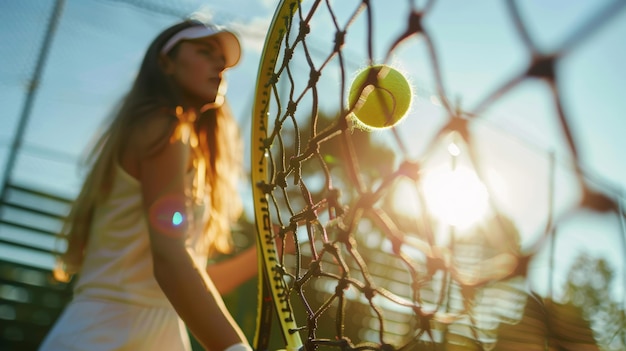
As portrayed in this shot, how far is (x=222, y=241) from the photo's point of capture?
60.3 inches

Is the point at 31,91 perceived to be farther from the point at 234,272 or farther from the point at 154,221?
the point at 154,221

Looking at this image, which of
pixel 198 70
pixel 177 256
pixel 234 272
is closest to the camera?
pixel 177 256

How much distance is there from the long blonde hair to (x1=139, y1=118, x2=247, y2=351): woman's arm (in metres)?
0.04

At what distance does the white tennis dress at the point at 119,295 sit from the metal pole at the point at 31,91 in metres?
2.94

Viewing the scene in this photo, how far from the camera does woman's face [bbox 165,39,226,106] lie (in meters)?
1.28

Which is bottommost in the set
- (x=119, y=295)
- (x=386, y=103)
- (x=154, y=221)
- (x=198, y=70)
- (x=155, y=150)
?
(x=119, y=295)

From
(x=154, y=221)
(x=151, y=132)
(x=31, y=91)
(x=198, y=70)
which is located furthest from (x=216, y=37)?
(x=31, y=91)

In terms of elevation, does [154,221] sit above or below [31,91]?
below

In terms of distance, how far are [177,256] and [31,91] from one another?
3315 millimetres

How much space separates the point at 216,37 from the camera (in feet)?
4.42

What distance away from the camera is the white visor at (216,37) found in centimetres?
133

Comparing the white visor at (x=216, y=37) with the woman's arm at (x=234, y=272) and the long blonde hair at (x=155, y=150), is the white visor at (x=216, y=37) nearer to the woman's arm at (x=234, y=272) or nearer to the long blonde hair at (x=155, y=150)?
the long blonde hair at (x=155, y=150)

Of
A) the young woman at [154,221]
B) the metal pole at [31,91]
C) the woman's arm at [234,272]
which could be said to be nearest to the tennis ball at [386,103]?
the young woman at [154,221]

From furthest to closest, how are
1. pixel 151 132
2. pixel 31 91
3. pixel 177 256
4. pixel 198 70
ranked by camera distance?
pixel 31 91, pixel 198 70, pixel 151 132, pixel 177 256
